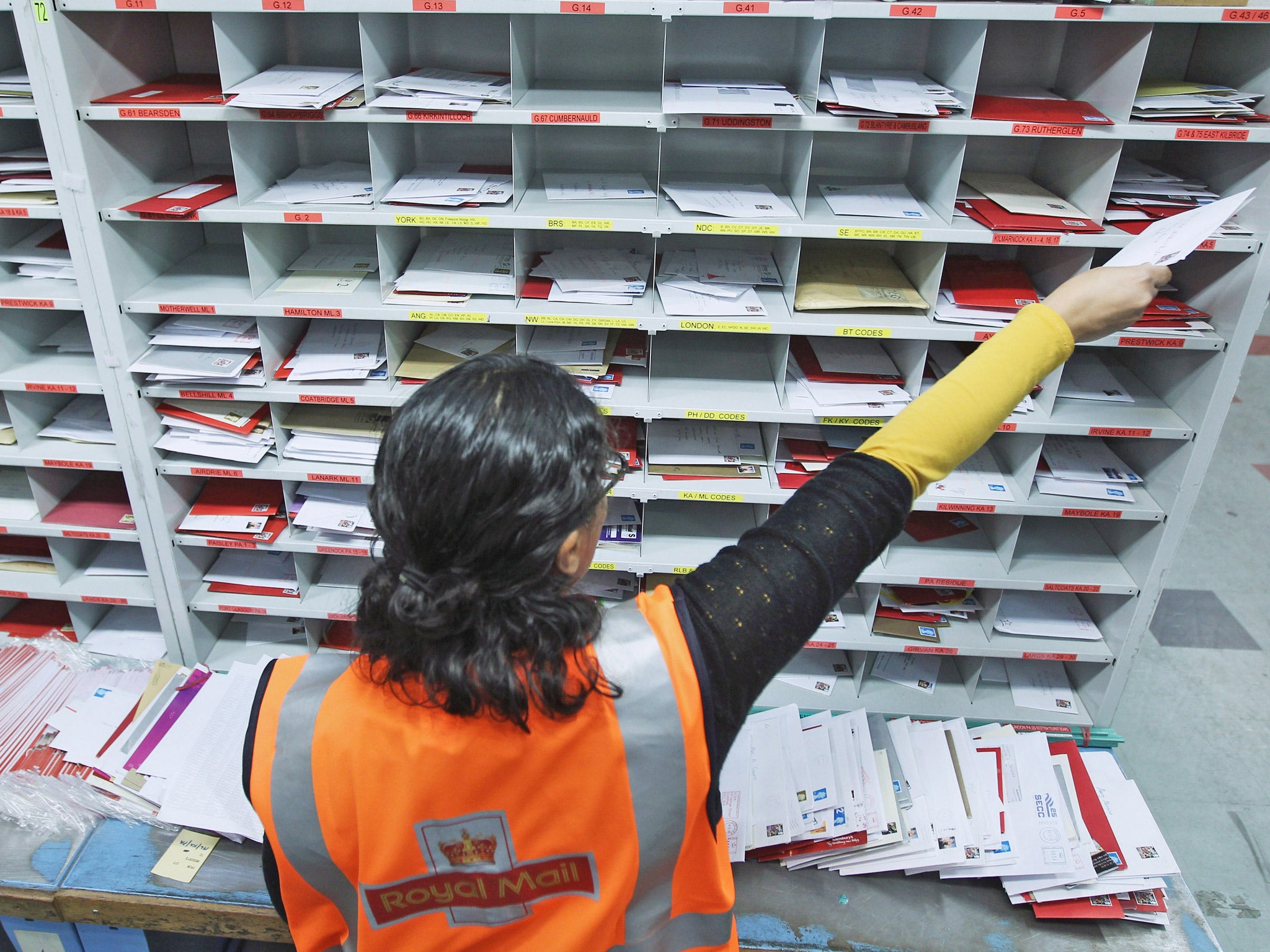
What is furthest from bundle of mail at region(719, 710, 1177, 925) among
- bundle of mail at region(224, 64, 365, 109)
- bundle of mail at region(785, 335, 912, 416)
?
bundle of mail at region(224, 64, 365, 109)

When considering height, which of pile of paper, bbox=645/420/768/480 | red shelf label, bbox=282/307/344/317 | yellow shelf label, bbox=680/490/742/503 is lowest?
yellow shelf label, bbox=680/490/742/503

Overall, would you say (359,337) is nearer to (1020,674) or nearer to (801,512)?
(801,512)

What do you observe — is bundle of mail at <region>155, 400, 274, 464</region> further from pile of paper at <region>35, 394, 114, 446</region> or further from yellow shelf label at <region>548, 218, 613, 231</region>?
yellow shelf label at <region>548, 218, 613, 231</region>

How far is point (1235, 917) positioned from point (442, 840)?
2.75 meters

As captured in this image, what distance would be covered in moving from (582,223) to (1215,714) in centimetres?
304

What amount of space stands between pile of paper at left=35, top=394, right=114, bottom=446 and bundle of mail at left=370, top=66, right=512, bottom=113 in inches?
57.6

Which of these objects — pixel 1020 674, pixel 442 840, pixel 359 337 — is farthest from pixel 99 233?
pixel 1020 674

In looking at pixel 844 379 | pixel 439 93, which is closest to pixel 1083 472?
pixel 844 379

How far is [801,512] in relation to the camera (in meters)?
1.18

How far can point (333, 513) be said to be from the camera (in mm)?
2926

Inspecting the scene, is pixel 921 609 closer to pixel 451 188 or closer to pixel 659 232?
pixel 659 232

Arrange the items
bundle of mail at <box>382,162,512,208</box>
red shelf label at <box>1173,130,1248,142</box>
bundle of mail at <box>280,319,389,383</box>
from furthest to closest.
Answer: bundle of mail at <box>280,319,389,383</box> → bundle of mail at <box>382,162,512,208</box> → red shelf label at <box>1173,130,1248,142</box>

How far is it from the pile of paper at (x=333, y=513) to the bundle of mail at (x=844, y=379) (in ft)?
4.63

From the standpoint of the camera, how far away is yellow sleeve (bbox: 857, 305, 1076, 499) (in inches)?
48.2
